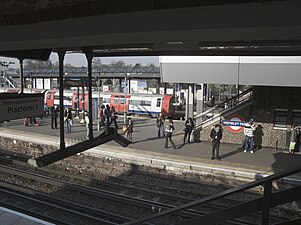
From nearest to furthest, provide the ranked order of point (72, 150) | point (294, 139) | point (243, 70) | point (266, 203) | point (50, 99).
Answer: point (266, 203)
point (72, 150)
point (243, 70)
point (294, 139)
point (50, 99)

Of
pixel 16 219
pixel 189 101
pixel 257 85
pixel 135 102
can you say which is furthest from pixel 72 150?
pixel 135 102

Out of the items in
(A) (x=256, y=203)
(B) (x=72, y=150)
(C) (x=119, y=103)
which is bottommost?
(C) (x=119, y=103)

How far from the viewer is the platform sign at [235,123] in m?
12.3

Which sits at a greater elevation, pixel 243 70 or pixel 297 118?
pixel 243 70

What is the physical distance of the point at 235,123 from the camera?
1239cm

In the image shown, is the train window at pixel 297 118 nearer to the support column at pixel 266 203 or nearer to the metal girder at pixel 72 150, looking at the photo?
the metal girder at pixel 72 150

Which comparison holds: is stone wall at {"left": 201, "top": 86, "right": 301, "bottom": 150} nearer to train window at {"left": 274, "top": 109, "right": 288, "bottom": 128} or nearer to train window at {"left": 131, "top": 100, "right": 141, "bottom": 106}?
train window at {"left": 274, "top": 109, "right": 288, "bottom": 128}

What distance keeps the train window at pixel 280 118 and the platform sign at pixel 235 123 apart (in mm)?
1285

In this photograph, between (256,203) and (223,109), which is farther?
(223,109)

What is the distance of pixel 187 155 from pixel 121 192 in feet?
10.7

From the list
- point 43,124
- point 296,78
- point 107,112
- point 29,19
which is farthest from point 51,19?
point 43,124

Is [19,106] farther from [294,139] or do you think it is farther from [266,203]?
[294,139]

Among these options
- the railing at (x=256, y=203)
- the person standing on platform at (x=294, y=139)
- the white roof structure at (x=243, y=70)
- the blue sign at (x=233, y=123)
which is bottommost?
the person standing on platform at (x=294, y=139)

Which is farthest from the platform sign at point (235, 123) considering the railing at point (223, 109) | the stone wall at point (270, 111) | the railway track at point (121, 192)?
the railway track at point (121, 192)
